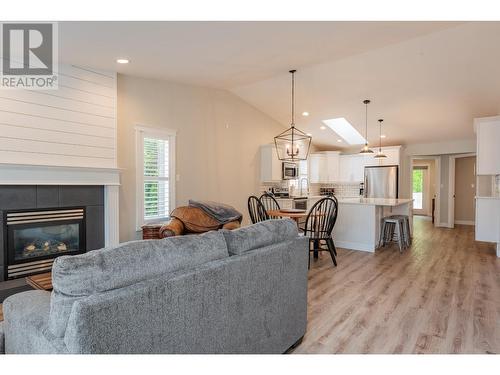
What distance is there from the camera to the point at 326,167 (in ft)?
28.0

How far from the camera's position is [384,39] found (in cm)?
384

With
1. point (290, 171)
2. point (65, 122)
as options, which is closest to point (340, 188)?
point (290, 171)

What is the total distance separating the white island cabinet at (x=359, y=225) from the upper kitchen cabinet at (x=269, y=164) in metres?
1.79

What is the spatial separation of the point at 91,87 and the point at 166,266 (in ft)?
11.3

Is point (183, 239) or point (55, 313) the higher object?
point (183, 239)

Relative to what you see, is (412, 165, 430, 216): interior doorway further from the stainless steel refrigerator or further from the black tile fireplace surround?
the black tile fireplace surround

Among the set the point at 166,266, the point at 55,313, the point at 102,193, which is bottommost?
the point at 55,313

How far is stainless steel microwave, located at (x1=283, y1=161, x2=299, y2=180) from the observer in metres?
7.23

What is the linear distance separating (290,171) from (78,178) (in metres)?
4.66

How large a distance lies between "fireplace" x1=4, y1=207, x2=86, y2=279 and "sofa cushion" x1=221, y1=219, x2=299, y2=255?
2867mm

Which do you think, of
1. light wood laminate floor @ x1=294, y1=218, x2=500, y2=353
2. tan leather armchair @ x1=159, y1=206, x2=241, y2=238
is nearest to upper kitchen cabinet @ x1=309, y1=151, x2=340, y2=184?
light wood laminate floor @ x1=294, y1=218, x2=500, y2=353

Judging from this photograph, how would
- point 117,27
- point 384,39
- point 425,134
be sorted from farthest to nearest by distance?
point 425,134, point 384,39, point 117,27
